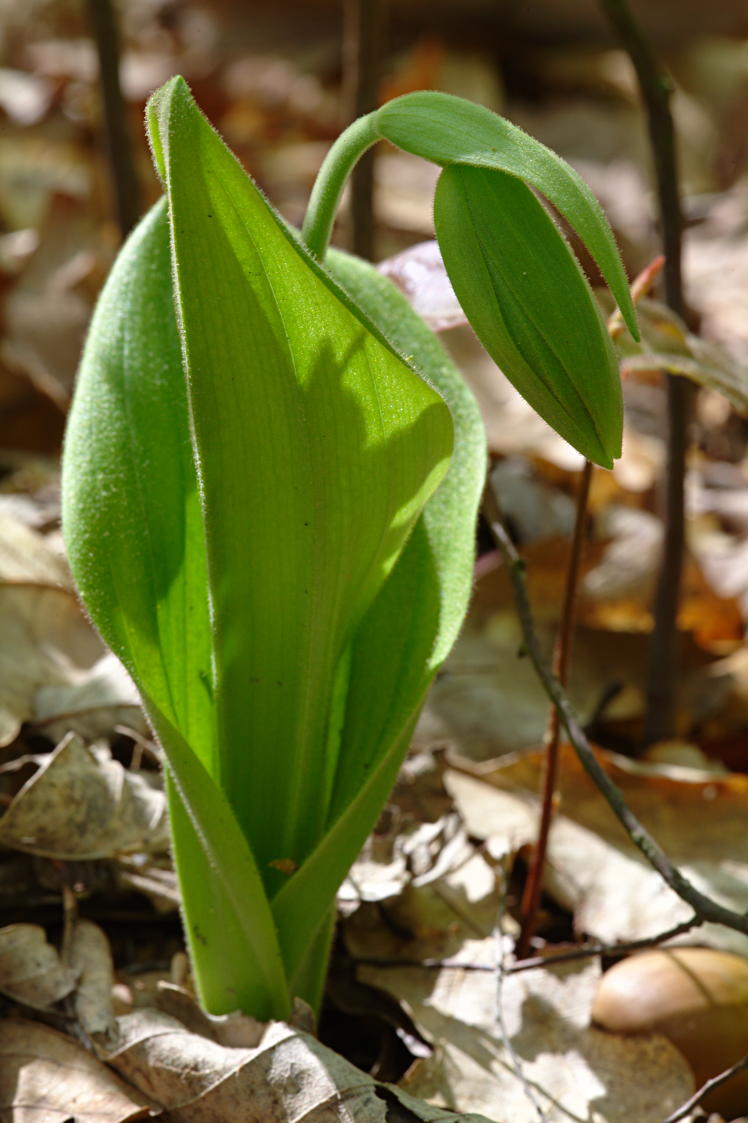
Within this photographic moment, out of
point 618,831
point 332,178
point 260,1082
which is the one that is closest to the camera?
point 332,178

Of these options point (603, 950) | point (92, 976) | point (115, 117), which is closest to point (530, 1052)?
point (603, 950)

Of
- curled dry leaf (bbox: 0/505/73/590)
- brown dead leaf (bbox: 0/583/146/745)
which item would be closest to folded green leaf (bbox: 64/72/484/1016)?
brown dead leaf (bbox: 0/583/146/745)

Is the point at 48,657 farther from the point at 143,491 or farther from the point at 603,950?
the point at 603,950

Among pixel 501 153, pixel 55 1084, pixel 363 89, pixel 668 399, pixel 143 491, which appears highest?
pixel 501 153

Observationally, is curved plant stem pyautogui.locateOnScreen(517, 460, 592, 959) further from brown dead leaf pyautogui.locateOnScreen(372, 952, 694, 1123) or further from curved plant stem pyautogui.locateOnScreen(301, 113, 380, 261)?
curved plant stem pyautogui.locateOnScreen(301, 113, 380, 261)

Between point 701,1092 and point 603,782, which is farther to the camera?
point 603,782
